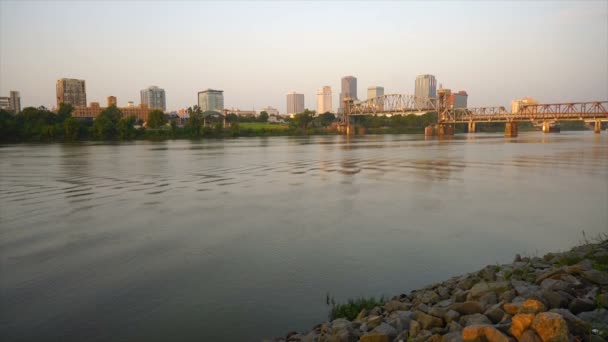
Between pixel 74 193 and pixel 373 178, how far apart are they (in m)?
17.3

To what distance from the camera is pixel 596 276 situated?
19.4 ft

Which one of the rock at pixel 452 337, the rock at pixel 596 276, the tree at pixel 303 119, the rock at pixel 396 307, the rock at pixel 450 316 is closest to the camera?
the rock at pixel 452 337

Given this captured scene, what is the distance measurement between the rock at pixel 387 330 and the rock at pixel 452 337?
26.7 inches

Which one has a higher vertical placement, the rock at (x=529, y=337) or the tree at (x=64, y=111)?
the tree at (x=64, y=111)

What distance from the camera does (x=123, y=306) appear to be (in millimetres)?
7648

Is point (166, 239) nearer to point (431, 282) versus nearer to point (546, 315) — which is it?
point (431, 282)

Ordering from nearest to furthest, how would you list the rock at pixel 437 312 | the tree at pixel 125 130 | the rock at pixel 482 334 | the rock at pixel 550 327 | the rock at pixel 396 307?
the rock at pixel 550 327 → the rock at pixel 482 334 → the rock at pixel 437 312 → the rock at pixel 396 307 → the tree at pixel 125 130

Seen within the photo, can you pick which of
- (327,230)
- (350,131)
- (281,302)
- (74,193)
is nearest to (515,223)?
(327,230)

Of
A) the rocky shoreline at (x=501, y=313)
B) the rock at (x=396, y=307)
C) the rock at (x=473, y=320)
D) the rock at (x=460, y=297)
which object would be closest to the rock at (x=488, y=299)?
the rocky shoreline at (x=501, y=313)

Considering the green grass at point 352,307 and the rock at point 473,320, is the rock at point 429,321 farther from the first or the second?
the green grass at point 352,307

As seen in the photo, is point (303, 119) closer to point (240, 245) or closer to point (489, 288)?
point (240, 245)

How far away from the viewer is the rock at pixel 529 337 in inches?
156

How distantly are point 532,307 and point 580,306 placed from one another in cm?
90

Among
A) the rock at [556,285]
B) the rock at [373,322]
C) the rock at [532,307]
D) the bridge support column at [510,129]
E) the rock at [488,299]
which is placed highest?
the bridge support column at [510,129]
